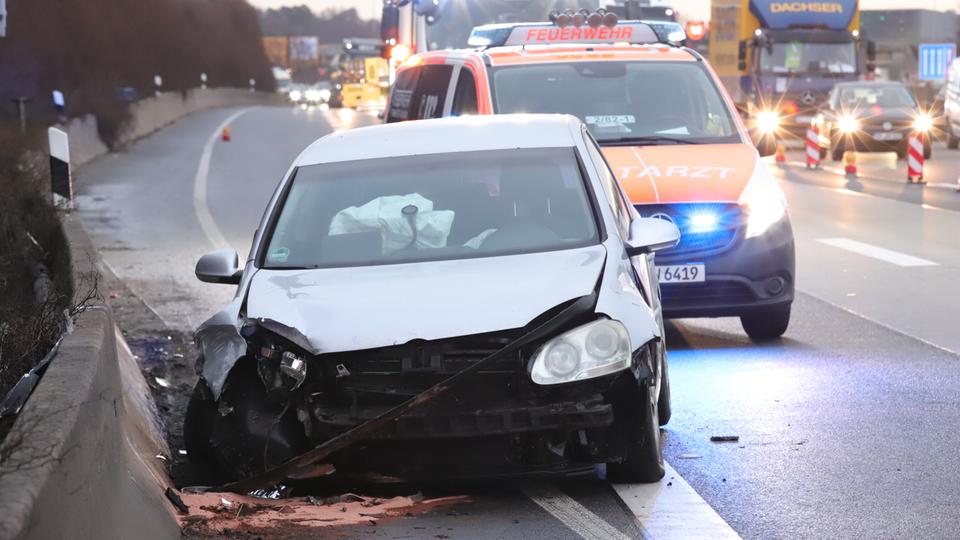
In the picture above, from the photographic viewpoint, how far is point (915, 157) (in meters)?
26.5

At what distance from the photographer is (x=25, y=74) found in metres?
36.8

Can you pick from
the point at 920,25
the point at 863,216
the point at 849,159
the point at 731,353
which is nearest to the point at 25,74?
the point at 849,159

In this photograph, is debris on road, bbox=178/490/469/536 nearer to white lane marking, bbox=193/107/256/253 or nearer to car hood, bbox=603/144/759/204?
car hood, bbox=603/144/759/204

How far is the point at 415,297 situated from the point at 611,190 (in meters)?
1.63

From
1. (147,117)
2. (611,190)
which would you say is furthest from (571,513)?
(147,117)

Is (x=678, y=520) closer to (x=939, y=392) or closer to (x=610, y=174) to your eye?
(x=610, y=174)

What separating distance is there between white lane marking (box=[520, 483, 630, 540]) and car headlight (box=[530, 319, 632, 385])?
1.59 feet

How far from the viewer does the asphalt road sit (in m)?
6.14

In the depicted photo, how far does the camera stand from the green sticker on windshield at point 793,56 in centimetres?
4116

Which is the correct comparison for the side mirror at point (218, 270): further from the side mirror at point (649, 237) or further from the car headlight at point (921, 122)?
the car headlight at point (921, 122)

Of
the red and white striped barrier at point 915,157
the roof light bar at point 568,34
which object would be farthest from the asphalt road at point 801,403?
the red and white striped barrier at point 915,157

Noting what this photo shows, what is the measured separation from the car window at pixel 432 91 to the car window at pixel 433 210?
16.8ft

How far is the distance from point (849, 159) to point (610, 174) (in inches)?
903

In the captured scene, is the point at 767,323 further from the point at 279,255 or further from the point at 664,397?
the point at 279,255
